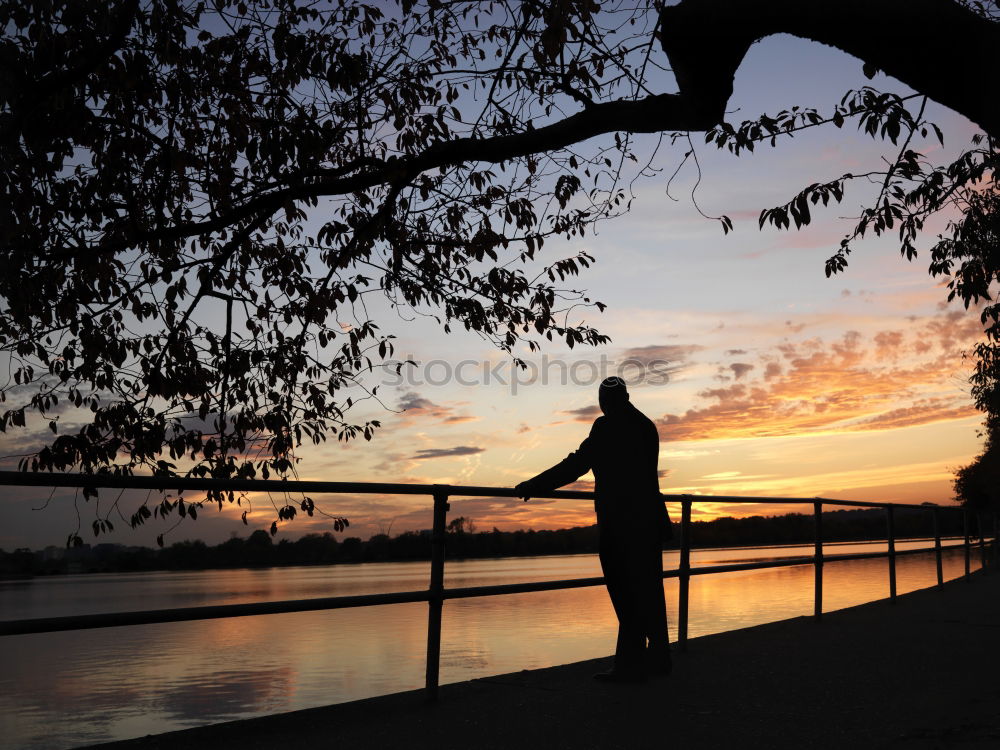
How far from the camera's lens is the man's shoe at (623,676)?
569 cm

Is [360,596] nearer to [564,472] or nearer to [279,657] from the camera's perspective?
[564,472]

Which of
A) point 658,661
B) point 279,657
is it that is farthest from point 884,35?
point 279,657

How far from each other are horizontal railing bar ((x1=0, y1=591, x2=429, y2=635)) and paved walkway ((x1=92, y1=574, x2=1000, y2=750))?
→ 0.56 m

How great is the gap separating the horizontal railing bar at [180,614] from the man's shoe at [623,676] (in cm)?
129

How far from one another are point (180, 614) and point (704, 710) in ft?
8.69

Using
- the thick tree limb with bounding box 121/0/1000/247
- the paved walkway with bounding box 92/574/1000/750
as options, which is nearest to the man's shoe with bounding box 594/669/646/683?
the paved walkway with bounding box 92/574/1000/750

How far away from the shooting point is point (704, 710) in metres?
4.90

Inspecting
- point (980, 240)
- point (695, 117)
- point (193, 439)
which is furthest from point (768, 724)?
point (980, 240)

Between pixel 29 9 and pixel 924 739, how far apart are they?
24.2 ft

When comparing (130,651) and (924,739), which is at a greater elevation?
(924,739)

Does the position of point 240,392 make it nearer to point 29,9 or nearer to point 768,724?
point 29,9

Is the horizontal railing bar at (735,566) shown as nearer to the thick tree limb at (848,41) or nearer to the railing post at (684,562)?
the railing post at (684,562)

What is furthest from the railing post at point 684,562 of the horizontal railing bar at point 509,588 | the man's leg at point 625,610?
the man's leg at point 625,610

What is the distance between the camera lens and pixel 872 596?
2208 centimetres
